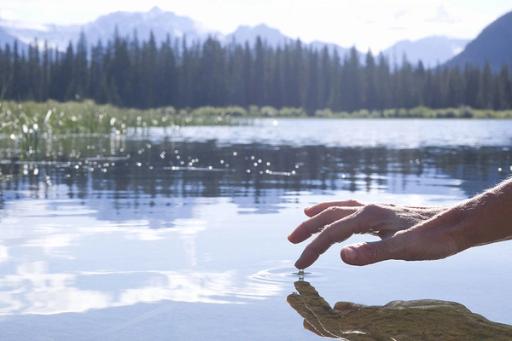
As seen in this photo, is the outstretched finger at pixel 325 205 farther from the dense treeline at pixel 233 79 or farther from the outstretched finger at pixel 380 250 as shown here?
the dense treeline at pixel 233 79

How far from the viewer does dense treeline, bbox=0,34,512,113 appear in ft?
458

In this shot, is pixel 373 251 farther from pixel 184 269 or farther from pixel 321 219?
pixel 184 269

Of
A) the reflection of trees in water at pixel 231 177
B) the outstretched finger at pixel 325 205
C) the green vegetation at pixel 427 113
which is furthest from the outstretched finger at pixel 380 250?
the green vegetation at pixel 427 113

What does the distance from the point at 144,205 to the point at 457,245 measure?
17.7ft

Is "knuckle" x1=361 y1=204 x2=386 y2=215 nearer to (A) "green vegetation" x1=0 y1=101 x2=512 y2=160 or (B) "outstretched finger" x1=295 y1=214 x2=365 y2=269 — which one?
(B) "outstretched finger" x1=295 y1=214 x2=365 y2=269

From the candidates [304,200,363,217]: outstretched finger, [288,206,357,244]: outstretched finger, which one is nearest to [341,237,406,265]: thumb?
[288,206,357,244]: outstretched finger

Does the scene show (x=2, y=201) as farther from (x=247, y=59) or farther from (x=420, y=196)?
(x=247, y=59)

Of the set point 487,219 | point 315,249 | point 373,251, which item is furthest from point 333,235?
point 487,219

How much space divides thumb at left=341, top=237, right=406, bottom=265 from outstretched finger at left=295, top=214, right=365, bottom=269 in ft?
0.71

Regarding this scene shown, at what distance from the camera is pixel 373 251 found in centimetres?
270

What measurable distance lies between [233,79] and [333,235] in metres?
149

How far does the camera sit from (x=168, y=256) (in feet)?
15.7

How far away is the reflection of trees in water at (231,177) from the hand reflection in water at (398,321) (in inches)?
166

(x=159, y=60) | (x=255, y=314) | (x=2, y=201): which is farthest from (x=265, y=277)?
(x=159, y=60)
